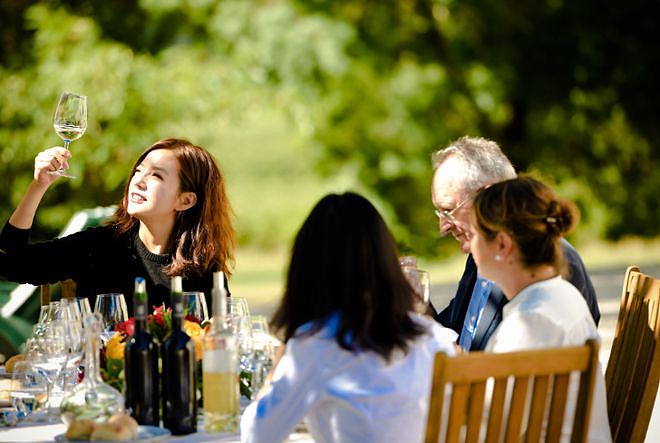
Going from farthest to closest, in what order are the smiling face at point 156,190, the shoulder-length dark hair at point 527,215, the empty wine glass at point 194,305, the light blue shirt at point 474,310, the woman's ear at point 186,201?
1. the woman's ear at point 186,201
2. the smiling face at point 156,190
3. the light blue shirt at point 474,310
4. the empty wine glass at point 194,305
5. the shoulder-length dark hair at point 527,215

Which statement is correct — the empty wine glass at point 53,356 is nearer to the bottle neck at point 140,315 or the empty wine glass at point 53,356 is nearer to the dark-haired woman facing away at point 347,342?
the bottle neck at point 140,315

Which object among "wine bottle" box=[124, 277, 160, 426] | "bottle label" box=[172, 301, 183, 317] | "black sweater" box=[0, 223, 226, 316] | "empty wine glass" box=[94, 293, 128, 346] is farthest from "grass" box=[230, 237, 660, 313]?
"bottle label" box=[172, 301, 183, 317]

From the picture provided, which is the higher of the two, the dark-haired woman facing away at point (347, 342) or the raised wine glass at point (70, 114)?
the raised wine glass at point (70, 114)

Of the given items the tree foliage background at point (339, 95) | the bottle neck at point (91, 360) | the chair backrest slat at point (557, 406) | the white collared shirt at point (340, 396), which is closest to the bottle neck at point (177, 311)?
the bottle neck at point (91, 360)

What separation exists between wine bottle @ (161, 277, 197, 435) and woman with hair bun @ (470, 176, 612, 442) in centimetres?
71

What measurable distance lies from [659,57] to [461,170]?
10562 mm

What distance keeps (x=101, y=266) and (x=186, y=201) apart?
1.32 feet

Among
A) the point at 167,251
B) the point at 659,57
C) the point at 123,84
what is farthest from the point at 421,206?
the point at 167,251

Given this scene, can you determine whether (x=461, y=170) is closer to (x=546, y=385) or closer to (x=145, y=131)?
(x=546, y=385)

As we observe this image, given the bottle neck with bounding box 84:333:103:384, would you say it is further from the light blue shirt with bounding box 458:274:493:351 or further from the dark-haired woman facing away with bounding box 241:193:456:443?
the light blue shirt with bounding box 458:274:493:351

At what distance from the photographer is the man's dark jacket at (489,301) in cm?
289

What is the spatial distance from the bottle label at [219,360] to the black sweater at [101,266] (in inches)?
46.5

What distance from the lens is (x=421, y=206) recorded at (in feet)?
43.5

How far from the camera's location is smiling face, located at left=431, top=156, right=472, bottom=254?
3.16 m
